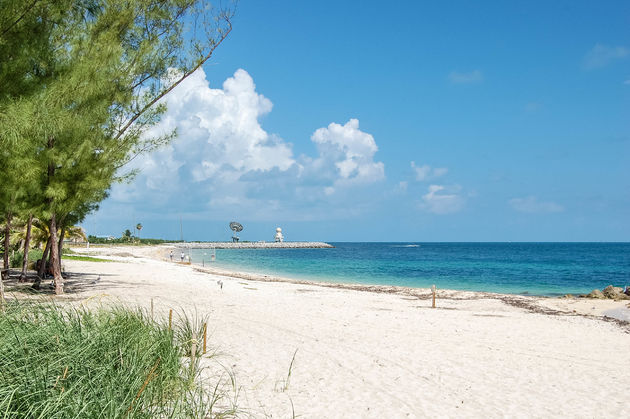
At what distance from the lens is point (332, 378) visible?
7.47 meters

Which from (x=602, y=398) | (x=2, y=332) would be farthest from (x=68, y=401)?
(x=602, y=398)

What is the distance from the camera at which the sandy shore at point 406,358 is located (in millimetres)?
6594

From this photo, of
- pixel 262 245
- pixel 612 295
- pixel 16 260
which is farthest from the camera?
pixel 262 245

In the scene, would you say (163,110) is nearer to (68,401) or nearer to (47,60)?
(47,60)

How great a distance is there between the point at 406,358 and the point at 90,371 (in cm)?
630

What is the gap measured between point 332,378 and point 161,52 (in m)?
12.5

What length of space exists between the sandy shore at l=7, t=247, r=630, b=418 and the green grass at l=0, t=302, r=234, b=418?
0.90 m

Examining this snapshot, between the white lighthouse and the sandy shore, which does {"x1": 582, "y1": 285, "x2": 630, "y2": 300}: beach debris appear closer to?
the sandy shore

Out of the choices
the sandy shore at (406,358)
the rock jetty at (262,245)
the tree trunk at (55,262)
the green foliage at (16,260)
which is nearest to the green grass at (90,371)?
the sandy shore at (406,358)

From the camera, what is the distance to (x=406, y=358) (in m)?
9.09

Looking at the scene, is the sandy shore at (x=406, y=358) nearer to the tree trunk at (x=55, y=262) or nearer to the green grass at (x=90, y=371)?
the tree trunk at (x=55, y=262)

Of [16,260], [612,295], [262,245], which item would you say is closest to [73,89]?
[16,260]

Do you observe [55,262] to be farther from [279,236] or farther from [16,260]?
[279,236]

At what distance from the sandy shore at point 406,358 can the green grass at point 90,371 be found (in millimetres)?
901
